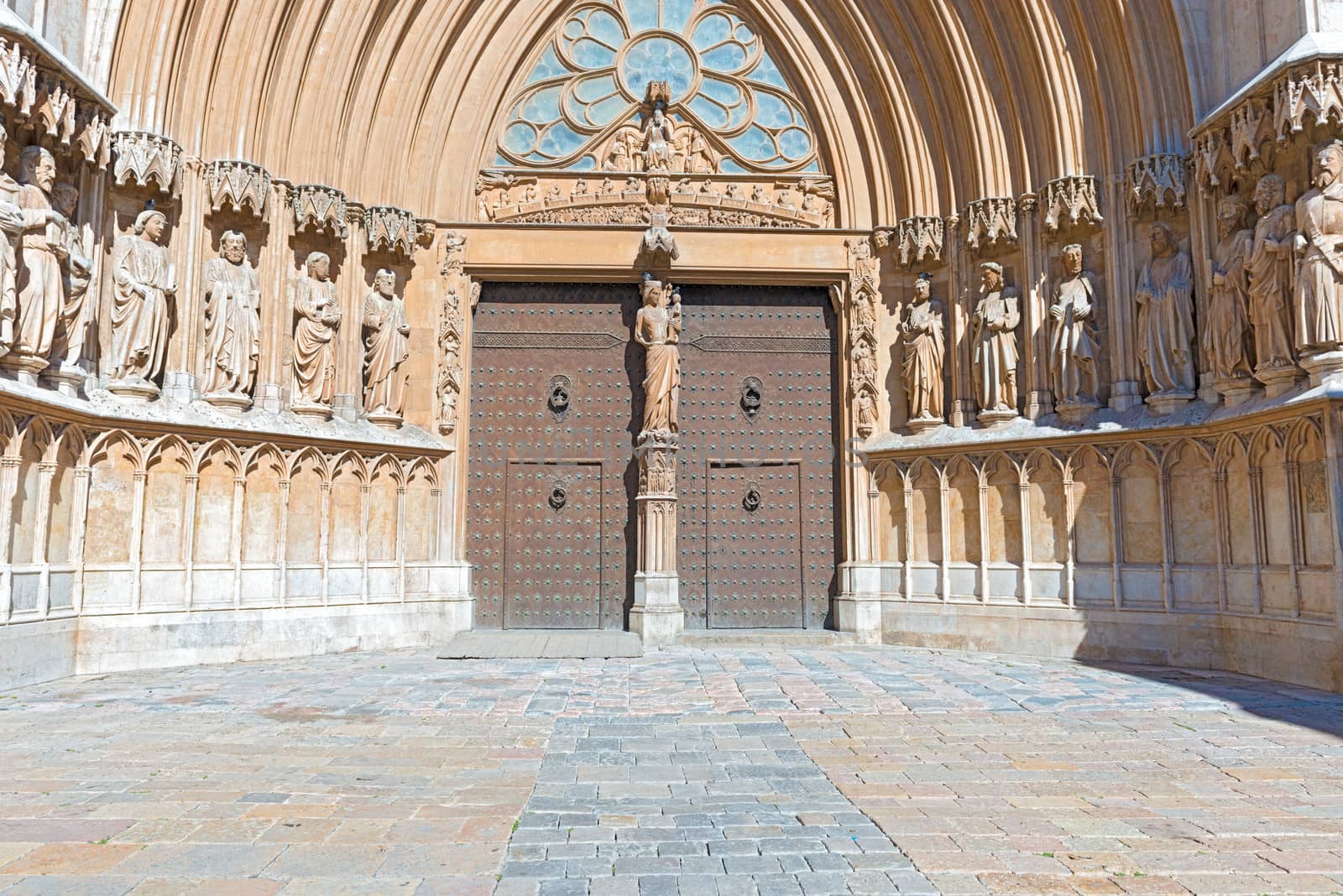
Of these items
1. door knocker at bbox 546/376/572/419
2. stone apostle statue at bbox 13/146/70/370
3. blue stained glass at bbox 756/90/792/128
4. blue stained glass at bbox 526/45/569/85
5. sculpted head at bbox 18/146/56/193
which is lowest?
door knocker at bbox 546/376/572/419

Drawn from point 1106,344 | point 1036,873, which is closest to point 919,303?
point 1106,344

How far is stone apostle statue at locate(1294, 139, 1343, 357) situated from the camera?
905cm

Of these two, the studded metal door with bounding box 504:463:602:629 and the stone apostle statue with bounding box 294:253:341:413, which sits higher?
the stone apostle statue with bounding box 294:253:341:413

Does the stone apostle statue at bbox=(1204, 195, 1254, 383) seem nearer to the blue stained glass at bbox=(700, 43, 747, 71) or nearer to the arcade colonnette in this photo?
the arcade colonnette

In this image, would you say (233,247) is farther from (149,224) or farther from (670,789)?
(670,789)

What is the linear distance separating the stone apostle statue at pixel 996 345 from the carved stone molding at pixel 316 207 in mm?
7981

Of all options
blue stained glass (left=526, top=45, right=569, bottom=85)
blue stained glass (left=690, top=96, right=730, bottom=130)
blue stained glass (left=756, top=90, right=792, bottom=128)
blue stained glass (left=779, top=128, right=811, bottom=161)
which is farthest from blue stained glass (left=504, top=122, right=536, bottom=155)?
blue stained glass (left=779, top=128, right=811, bottom=161)

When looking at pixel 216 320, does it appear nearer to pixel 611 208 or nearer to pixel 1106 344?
pixel 611 208

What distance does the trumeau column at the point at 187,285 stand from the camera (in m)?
11.0

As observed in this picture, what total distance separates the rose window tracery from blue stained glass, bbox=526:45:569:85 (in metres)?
0.01

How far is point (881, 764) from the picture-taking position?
19.1 ft

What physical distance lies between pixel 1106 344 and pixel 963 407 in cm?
186

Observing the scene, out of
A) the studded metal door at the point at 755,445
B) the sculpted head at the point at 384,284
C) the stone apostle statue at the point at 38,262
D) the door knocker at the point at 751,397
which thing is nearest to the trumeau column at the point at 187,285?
the stone apostle statue at the point at 38,262

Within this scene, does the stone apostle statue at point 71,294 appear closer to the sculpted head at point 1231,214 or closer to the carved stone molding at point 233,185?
the carved stone molding at point 233,185
